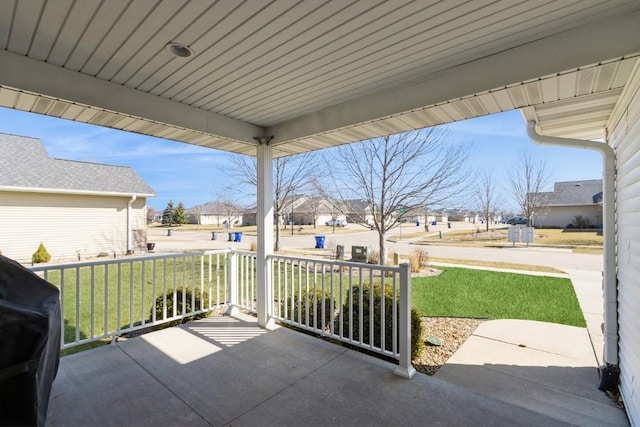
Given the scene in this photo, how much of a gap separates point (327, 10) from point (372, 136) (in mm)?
1987

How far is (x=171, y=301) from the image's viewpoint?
4301 mm

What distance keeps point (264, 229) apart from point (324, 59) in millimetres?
2403

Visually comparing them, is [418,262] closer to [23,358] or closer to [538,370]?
[538,370]

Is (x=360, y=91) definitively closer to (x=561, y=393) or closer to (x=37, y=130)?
(x=561, y=393)

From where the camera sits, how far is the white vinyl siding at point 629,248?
2.10 m

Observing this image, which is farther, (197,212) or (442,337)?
(197,212)

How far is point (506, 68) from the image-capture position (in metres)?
2.19

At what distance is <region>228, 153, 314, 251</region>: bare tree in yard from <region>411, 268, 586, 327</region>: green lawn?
6.06m

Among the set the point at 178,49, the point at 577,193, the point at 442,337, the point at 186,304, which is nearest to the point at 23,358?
the point at 178,49

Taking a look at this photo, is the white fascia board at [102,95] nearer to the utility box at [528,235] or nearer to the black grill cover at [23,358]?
the black grill cover at [23,358]

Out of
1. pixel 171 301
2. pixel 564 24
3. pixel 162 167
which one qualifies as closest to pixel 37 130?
pixel 162 167

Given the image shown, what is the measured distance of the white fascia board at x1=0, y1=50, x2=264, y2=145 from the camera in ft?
7.35

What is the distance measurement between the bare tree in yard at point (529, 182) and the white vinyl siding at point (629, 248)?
16097 mm

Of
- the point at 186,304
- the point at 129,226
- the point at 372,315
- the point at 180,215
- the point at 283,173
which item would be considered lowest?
the point at 186,304
